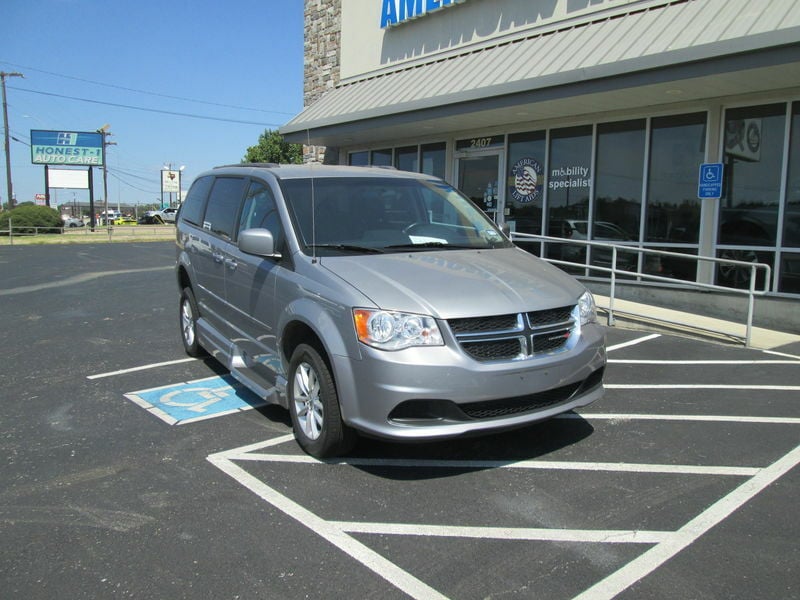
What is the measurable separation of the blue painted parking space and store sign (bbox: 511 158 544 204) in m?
8.53

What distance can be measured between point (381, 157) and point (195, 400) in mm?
12115

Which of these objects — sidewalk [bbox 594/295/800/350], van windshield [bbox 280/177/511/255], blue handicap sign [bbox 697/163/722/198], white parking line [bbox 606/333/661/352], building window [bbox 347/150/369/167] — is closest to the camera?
van windshield [bbox 280/177/511/255]

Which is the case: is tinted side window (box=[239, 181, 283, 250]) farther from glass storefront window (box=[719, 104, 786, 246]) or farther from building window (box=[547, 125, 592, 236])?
building window (box=[547, 125, 592, 236])

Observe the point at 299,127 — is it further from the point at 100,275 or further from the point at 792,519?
the point at 792,519

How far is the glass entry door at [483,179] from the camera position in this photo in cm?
1388

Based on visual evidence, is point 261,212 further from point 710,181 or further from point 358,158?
point 358,158

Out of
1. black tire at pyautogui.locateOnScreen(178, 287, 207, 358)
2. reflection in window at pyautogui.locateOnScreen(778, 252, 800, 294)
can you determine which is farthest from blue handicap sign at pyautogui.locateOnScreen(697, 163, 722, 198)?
black tire at pyautogui.locateOnScreen(178, 287, 207, 358)

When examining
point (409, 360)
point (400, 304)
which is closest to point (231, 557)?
point (409, 360)

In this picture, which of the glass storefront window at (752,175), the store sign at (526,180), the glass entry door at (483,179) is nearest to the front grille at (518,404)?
the glass storefront window at (752,175)

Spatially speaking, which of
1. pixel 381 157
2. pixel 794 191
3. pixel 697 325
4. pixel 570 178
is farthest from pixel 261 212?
Result: pixel 381 157

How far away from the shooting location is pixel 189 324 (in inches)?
281

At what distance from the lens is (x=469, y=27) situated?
1366 centimetres

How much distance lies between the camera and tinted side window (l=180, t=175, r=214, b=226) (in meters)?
6.61

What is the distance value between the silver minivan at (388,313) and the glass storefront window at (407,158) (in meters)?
10.4
